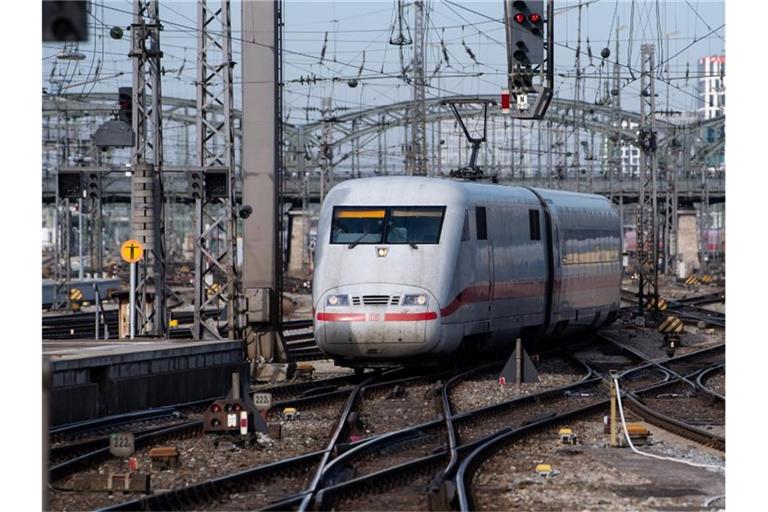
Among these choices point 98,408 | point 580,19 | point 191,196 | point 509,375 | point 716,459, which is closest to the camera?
point 716,459

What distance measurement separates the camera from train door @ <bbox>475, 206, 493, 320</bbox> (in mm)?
24344

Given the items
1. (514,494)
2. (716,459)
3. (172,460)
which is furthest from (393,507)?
(716,459)

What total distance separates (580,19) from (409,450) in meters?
31.0

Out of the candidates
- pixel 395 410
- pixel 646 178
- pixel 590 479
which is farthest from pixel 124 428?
pixel 646 178

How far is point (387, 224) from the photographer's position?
75.8ft

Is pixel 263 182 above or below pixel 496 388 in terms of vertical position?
above

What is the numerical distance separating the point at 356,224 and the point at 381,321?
174 cm

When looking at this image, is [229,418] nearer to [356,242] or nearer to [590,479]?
[590,479]

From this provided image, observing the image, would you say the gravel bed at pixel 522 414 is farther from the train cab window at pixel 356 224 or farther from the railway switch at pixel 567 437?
the train cab window at pixel 356 224

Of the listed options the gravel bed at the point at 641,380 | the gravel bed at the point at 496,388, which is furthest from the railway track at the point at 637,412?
the gravel bed at the point at 496,388

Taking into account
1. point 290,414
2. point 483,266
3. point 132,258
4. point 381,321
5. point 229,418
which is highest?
point 132,258

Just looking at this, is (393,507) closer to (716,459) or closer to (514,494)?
(514,494)

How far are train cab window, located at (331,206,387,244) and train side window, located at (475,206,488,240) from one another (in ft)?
6.39
